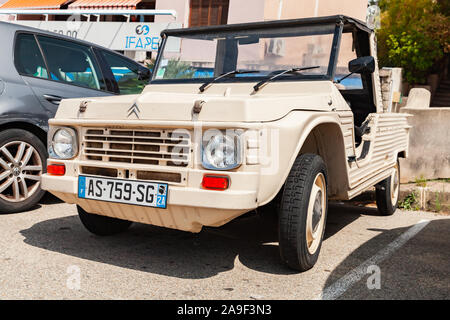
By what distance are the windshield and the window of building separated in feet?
37.7

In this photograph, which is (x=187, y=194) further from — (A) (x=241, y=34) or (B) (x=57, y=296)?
(A) (x=241, y=34)

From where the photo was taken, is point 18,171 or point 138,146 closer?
point 138,146

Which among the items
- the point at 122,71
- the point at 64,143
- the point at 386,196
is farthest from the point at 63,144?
the point at 386,196

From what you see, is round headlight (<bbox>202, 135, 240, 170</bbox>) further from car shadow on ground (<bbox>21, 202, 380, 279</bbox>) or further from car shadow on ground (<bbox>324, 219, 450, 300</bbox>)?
car shadow on ground (<bbox>324, 219, 450, 300</bbox>)

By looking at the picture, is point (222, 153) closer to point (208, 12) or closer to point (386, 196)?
point (386, 196)

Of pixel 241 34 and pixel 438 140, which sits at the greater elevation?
pixel 241 34

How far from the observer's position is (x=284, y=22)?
14.0ft

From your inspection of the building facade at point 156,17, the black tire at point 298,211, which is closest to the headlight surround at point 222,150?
the black tire at point 298,211

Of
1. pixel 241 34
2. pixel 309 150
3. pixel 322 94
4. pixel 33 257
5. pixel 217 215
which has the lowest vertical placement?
pixel 33 257

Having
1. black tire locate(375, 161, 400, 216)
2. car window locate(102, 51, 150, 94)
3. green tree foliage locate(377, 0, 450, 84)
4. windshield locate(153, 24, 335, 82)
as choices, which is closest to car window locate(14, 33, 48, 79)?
car window locate(102, 51, 150, 94)

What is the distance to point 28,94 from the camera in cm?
476

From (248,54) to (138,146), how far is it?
161 centimetres

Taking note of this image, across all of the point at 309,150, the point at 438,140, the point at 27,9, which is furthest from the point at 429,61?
the point at 309,150
